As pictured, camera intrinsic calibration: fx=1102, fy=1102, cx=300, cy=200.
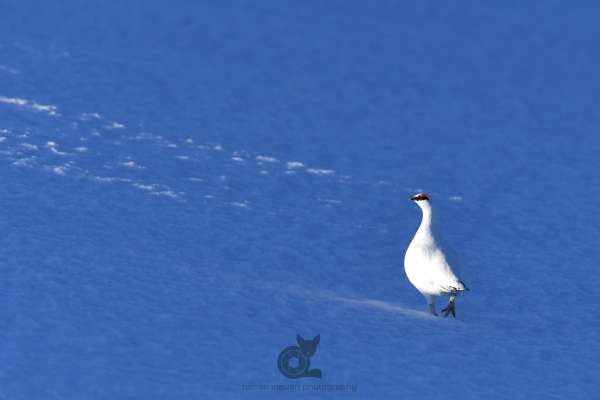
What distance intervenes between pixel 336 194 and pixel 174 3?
20.7 ft

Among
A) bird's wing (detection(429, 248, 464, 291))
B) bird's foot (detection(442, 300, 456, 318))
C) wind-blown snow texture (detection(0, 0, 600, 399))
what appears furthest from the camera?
bird's foot (detection(442, 300, 456, 318))

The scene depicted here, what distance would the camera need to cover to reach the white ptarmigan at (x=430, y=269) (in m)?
7.73

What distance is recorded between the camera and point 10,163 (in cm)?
1001

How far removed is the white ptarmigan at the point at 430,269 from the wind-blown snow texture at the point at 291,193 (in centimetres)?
21

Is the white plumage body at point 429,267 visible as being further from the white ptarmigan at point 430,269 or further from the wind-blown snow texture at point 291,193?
the wind-blown snow texture at point 291,193

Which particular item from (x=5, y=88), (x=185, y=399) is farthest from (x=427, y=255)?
(x=5, y=88)

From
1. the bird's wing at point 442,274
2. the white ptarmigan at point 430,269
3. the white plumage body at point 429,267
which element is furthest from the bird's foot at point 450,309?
the bird's wing at point 442,274

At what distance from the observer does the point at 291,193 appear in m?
10.4
